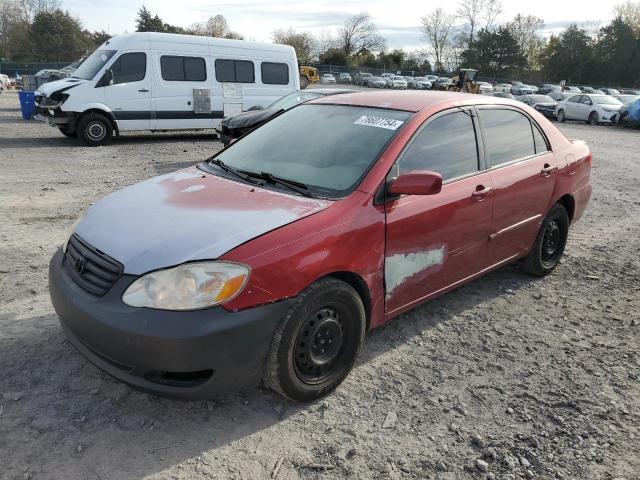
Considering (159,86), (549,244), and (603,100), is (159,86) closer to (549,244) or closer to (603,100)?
(549,244)

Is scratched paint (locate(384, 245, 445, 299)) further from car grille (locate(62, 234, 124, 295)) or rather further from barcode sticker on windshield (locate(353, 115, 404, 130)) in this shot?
car grille (locate(62, 234, 124, 295))

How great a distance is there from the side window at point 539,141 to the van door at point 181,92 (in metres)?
10.5

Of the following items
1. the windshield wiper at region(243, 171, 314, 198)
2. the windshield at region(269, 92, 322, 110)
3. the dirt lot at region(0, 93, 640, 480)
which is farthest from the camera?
the windshield at region(269, 92, 322, 110)

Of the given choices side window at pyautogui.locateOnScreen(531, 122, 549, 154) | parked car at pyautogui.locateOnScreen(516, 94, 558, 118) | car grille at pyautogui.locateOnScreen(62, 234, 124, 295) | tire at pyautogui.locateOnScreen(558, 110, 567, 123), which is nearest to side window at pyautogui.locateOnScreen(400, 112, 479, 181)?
side window at pyautogui.locateOnScreen(531, 122, 549, 154)

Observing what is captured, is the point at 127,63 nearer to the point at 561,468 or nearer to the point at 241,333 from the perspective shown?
the point at 241,333

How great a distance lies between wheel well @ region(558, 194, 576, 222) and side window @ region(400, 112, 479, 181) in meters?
1.53

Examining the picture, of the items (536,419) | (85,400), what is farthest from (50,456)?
(536,419)

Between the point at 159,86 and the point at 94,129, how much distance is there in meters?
1.88

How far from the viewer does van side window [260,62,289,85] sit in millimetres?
14656

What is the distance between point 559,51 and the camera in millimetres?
66625

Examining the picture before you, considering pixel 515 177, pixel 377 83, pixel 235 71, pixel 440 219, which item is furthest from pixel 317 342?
pixel 377 83

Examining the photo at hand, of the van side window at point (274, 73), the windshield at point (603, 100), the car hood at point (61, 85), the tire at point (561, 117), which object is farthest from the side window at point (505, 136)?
the tire at point (561, 117)

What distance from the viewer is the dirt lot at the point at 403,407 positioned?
2.52 metres

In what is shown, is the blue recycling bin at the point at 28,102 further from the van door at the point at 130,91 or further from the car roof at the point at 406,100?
the car roof at the point at 406,100
